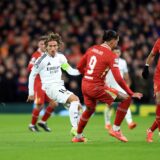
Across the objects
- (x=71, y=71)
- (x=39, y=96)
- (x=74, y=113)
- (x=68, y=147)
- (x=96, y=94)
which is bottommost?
(x=39, y=96)

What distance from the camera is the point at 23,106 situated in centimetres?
2405

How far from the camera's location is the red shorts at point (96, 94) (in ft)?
40.0

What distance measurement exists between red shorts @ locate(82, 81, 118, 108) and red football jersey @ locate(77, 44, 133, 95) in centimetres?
8

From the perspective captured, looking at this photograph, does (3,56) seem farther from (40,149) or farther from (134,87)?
(40,149)

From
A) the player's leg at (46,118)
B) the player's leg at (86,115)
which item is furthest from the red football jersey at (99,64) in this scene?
the player's leg at (46,118)

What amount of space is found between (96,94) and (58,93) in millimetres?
1710

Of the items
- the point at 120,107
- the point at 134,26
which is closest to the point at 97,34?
the point at 134,26

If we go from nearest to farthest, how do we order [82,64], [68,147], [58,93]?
[68,147]
[82,64]
[58,93]

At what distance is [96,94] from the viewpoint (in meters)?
12.2

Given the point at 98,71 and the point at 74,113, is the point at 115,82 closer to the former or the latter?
the point at 74,113

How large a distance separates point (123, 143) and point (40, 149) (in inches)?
71.8

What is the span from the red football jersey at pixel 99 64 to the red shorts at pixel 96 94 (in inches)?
3.1

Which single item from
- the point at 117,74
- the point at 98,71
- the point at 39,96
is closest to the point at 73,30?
the point at 39,96

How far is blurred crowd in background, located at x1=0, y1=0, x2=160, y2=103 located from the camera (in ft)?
76.5
